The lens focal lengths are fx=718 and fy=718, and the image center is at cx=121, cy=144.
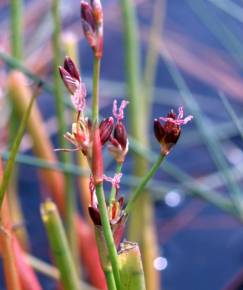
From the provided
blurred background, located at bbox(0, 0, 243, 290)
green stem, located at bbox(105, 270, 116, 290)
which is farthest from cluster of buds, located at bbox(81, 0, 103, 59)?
blurred background, located at bbox(0, 0, 243, 290)

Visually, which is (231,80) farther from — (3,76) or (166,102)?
(3,76)

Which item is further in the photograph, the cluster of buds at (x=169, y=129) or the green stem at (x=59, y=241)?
the green stem at (x=59, y=241)

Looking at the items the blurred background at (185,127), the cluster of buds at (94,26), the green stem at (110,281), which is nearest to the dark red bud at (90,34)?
the cluster of buds at (94,26)

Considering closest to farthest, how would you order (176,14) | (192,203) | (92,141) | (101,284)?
(92,141) → (101,284) → (192,203) → (176,14)

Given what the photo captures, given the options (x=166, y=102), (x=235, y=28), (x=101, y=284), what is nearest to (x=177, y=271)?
(x=101, y=284)

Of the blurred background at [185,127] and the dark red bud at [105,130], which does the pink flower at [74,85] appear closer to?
the dark red bud at [105,130]

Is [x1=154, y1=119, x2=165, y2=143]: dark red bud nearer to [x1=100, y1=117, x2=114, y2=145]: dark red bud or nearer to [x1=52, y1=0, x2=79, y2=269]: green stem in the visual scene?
[x1=100, y1=117, x2=114, y2=145]: dark red bud
